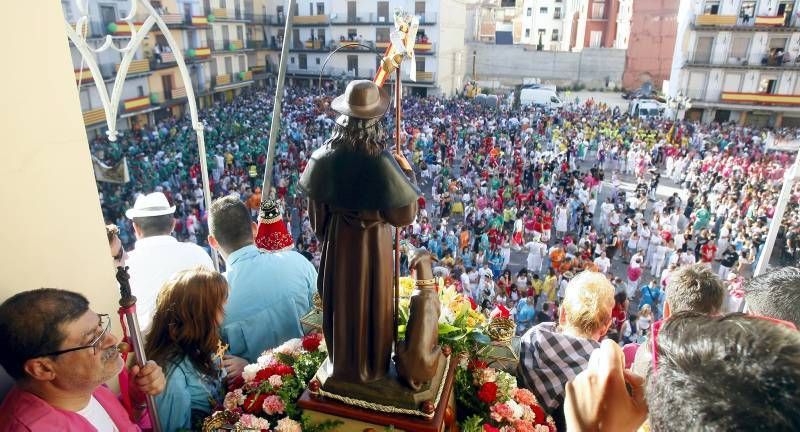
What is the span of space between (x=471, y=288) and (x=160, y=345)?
7152 millimetres

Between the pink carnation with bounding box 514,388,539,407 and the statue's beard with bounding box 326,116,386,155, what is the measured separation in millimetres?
1592

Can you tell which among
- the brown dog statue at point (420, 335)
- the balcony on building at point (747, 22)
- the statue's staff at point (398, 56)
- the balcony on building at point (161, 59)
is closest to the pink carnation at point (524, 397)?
the brown dog statue at point (420, 335)

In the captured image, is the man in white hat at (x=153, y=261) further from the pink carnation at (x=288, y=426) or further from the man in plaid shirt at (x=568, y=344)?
the man in plaid shirt at (x=568, y=344)

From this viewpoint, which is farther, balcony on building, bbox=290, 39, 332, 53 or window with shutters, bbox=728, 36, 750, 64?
balcony on building, bbox=290, 39, 332, 53

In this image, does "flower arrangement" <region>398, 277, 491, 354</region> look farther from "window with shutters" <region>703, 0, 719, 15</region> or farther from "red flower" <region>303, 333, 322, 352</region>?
"window with shutters" <region>703, 0, 719, 15</region>

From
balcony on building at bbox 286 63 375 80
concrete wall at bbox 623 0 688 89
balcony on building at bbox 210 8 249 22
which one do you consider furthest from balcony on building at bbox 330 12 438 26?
concrete wall at bbox 623 0 688 89

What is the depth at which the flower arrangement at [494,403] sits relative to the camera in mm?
2656

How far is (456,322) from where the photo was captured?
3.08 metres

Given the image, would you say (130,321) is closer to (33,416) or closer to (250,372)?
(33,416)

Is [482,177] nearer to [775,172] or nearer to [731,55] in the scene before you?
[775,172]

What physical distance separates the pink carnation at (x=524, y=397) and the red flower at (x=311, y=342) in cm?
119

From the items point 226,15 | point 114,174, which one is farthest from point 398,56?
point 226,15

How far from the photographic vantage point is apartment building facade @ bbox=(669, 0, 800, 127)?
87.9 feet

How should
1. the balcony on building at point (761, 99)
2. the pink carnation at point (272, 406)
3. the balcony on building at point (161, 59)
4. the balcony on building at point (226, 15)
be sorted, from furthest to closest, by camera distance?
the balcony on building at point (226, 15)
the balcony on building at point (761, 99)
the balcony on building at point (161, 59)
the pink carnation at point (272, 406)
